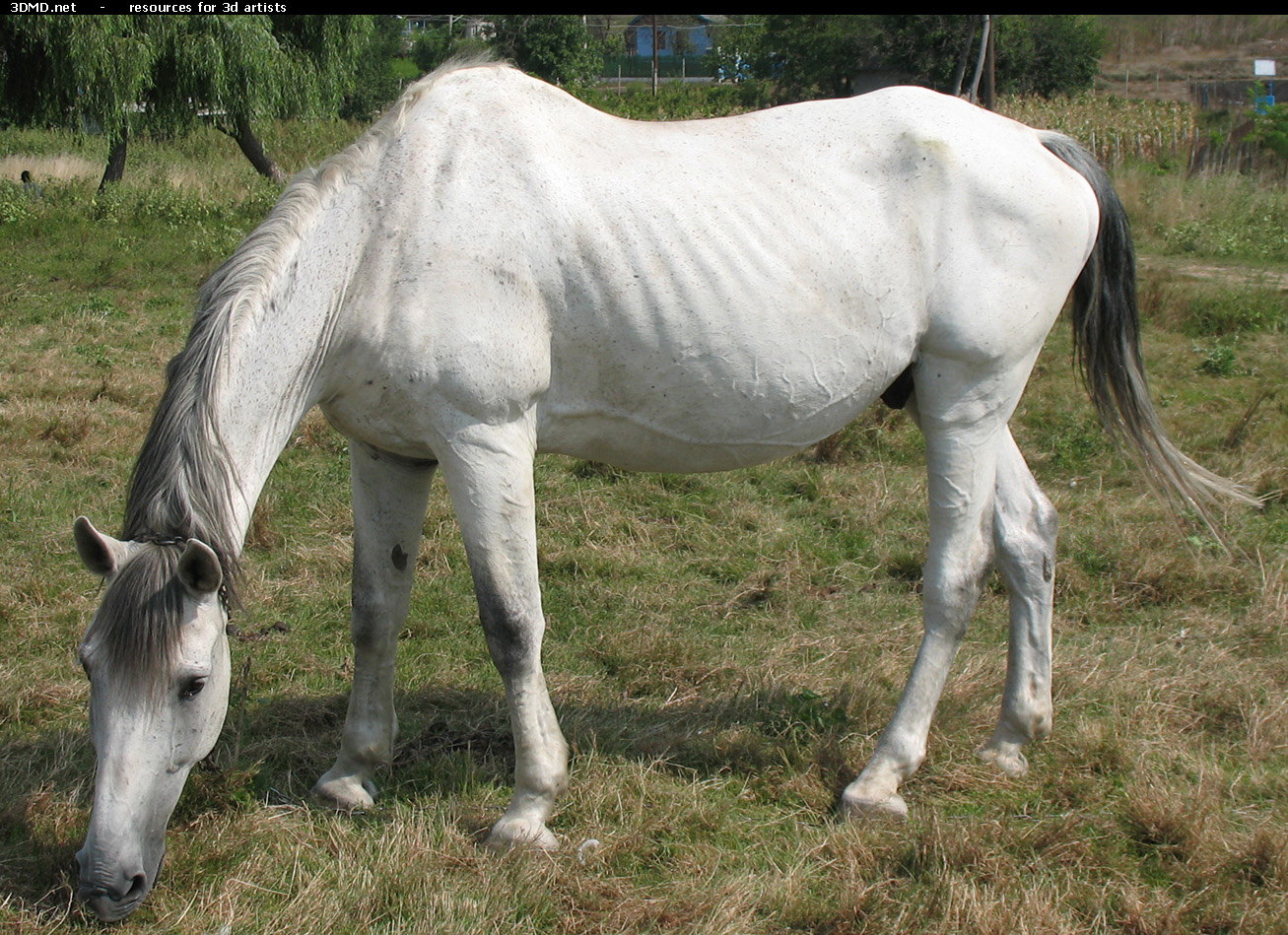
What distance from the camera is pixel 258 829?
280 centimetres

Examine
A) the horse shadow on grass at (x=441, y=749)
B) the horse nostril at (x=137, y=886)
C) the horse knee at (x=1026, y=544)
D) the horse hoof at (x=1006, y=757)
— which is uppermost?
the horse knee at (x=1026, y=544)

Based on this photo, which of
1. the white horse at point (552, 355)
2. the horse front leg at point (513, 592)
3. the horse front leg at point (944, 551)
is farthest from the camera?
the horse front leg at point (944, 551)

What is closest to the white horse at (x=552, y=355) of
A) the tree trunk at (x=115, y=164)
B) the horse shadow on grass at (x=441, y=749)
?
the horse shadow on grass at (x=441, y=749)

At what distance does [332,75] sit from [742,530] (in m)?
12.1

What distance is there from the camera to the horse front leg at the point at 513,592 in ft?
8.84

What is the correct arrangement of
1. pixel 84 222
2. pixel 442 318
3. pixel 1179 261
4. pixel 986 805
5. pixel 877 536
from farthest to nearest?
pixel 84 222 < pixel 1179 261 < pixel 877 536 < pixel 986 805 < pixel 442 318

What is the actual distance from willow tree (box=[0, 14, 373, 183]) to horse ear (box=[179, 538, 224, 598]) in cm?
1194

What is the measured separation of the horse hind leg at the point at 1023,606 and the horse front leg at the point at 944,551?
0.59ft

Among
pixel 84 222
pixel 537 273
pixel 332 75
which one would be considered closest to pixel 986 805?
pixel 537 273

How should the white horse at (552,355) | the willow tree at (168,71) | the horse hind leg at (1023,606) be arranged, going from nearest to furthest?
the white horse at (552,355) < the horse hind leg at (1023,606) < the willow tree at (168,71)

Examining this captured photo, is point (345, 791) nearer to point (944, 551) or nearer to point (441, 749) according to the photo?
point (441, 749)

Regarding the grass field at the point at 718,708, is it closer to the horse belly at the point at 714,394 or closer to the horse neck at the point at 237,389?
the horse neck at the point at 237,389
